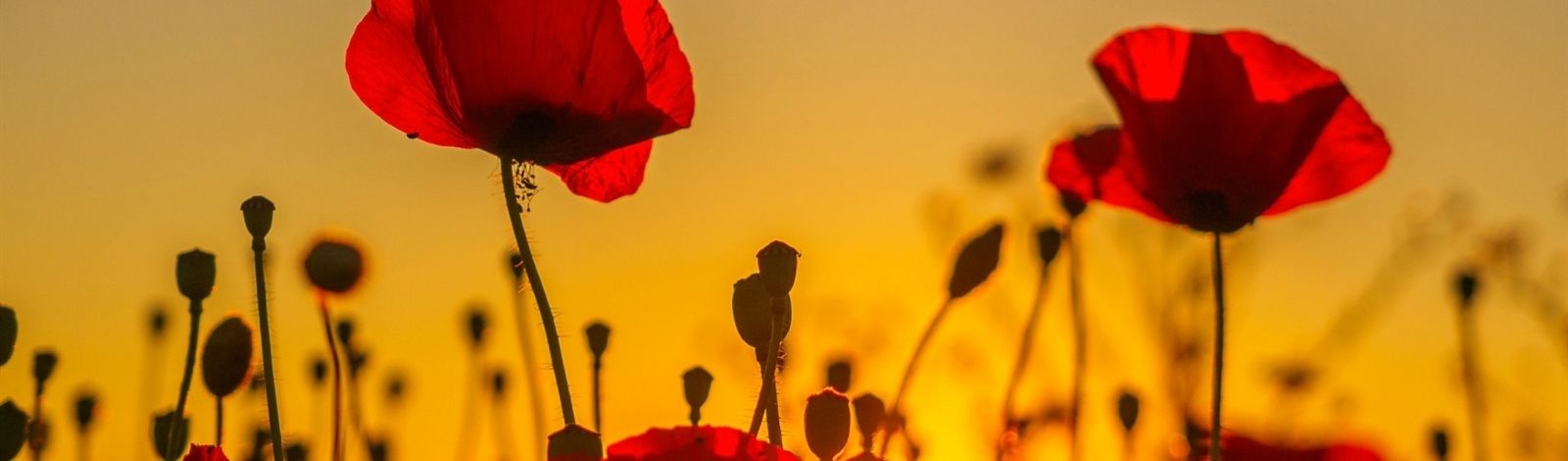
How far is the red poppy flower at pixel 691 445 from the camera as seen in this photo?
0.87 metres

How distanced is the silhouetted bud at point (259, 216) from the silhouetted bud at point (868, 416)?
43cm

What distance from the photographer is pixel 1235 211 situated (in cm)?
147

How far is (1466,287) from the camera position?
2.72 m

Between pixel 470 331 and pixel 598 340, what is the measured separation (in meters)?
0.98

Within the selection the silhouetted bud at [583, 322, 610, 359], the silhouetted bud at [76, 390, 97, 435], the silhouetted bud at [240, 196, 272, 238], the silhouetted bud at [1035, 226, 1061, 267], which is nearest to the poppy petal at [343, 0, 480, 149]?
the silhouetted bud at [240, 196, 272, 238]

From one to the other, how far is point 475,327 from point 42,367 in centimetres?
78

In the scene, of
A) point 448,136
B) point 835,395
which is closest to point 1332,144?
point 835,395

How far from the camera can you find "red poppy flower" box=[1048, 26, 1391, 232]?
1.45 metres

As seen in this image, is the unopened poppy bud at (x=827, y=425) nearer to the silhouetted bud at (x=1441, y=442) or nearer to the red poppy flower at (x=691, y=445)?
the red poppy flower at (x=691, y=445)

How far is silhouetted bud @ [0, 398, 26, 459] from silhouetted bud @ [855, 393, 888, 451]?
0.66 meters

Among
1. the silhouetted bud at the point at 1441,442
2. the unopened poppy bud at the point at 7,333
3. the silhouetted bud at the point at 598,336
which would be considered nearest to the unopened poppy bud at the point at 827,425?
the silhouetted bud at the point at 598,336

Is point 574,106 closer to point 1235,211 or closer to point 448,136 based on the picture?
point 448,136

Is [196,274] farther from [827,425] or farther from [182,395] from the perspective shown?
[827,425]

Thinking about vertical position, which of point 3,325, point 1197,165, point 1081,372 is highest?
point 1197,165
